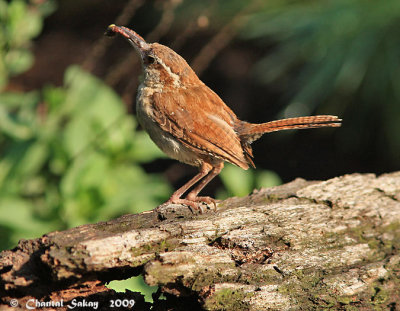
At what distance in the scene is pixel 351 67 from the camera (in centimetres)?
723

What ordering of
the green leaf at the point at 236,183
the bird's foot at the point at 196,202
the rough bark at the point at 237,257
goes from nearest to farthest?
the rough bark at the point at 237,257 → the bird's foot at the point at 196,202 → the green leaf at the point at 236,183

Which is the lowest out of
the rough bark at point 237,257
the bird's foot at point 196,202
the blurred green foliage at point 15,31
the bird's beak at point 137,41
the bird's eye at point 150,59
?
the rough bark at point 237,257

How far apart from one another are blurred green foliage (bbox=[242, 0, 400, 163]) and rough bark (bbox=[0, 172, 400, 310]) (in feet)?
12.0

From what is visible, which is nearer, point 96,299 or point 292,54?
point 96,299

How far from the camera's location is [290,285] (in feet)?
10.6

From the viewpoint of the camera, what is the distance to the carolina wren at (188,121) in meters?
3.86

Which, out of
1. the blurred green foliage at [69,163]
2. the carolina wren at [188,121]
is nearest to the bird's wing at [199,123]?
the carolina wren at [188,121]

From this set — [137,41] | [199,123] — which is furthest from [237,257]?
[137,41]

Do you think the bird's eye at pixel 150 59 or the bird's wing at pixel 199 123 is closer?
the bird's wing at pixel 199 123

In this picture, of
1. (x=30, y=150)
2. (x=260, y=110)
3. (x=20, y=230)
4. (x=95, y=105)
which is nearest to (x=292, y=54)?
(x=260, y=110)

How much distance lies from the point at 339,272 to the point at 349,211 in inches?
22.9

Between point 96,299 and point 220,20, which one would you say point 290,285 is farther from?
point 220,20

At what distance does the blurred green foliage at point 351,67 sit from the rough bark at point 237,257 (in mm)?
3662

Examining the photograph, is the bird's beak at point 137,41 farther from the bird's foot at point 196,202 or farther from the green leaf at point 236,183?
the green leaf at point 236,183
